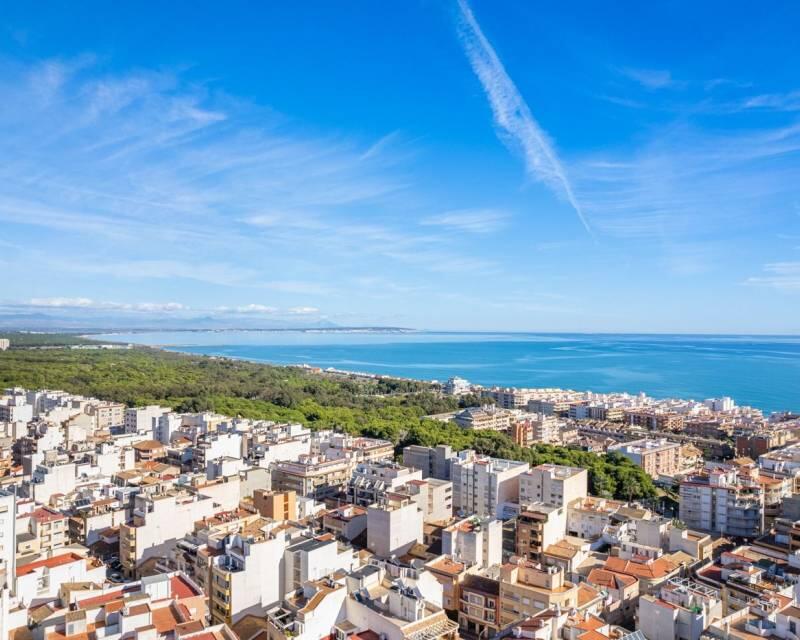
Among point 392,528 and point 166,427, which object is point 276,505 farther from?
point 166,427

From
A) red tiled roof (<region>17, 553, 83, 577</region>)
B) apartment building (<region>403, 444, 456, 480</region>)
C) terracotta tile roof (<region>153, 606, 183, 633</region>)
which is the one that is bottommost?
apartment building (<region>403, 444, 456, 480</region>)

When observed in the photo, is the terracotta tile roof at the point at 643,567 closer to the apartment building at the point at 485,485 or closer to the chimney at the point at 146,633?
the apartment building at the point at 485,485

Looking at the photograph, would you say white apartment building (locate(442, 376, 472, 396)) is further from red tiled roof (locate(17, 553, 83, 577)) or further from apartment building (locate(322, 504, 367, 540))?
red tiled roof (locate(17, 553, 83, 577))

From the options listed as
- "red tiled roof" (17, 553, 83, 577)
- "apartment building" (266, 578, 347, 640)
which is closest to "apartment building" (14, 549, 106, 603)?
"red tiled roof" (17, 553, 83, 577)

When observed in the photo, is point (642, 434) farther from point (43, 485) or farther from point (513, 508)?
point (43, 485)

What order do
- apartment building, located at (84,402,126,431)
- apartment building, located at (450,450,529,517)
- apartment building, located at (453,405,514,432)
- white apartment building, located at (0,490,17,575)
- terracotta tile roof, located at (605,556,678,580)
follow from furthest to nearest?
1. apartment building, located at (453,405,514,432)
2. apartment building, located at (84,402,126,431)
3. apartment building, located at (450,450,529,517)
4. white apartment building, located at (0,490,17,575)
5. terracotta tile roof, located at (605,556,678,580)

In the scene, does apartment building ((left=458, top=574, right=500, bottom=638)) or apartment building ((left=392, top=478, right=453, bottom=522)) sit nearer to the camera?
apartment building ((left=458, top=574, right=500, bottom=638))

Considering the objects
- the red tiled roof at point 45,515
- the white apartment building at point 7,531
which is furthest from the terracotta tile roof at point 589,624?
the red tiled roof at point 45,515
